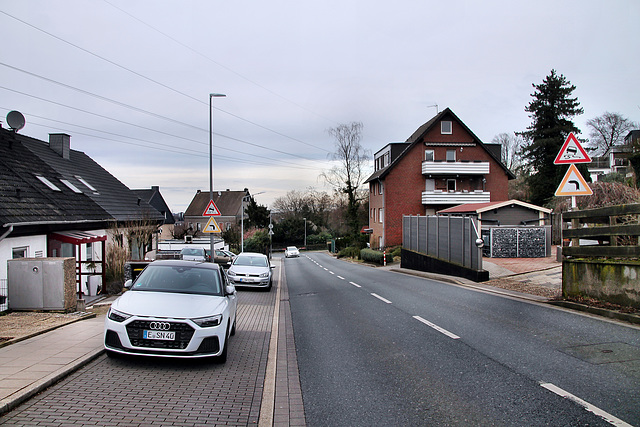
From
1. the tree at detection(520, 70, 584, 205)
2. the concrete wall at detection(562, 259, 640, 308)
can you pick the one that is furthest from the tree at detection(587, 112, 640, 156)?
the concrete wall at detection(562, 259, 640, 308)

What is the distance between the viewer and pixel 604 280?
30.5 ft

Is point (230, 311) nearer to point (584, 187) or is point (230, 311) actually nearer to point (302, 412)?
point (302, 412)

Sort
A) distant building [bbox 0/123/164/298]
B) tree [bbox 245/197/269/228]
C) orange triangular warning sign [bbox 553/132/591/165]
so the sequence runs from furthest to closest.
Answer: tree [bbox 245/197/269/228] → distant building [bbox 0/123/164/298] → orange triangular warning sign [bbox 553/132/591/165]

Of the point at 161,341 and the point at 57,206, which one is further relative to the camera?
the point at 57,206

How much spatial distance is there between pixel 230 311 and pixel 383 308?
5168 mm

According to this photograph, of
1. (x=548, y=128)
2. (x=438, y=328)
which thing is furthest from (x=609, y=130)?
(x=438, y=328)

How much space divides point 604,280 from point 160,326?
27.8 feet

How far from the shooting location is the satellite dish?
1942 centimetres

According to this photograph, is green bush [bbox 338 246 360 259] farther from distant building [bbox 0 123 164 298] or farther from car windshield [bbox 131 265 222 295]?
car windshield [bbox 131 265 222 295]

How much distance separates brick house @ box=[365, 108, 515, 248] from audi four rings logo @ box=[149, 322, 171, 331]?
37.8 meters

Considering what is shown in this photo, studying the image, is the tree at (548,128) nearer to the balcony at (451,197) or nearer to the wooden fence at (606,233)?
the balcony at (451,197)

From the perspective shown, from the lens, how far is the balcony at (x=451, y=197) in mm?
42969

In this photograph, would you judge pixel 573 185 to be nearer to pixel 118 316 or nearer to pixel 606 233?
pixel 606 233

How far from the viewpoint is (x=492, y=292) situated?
45.7 ft
